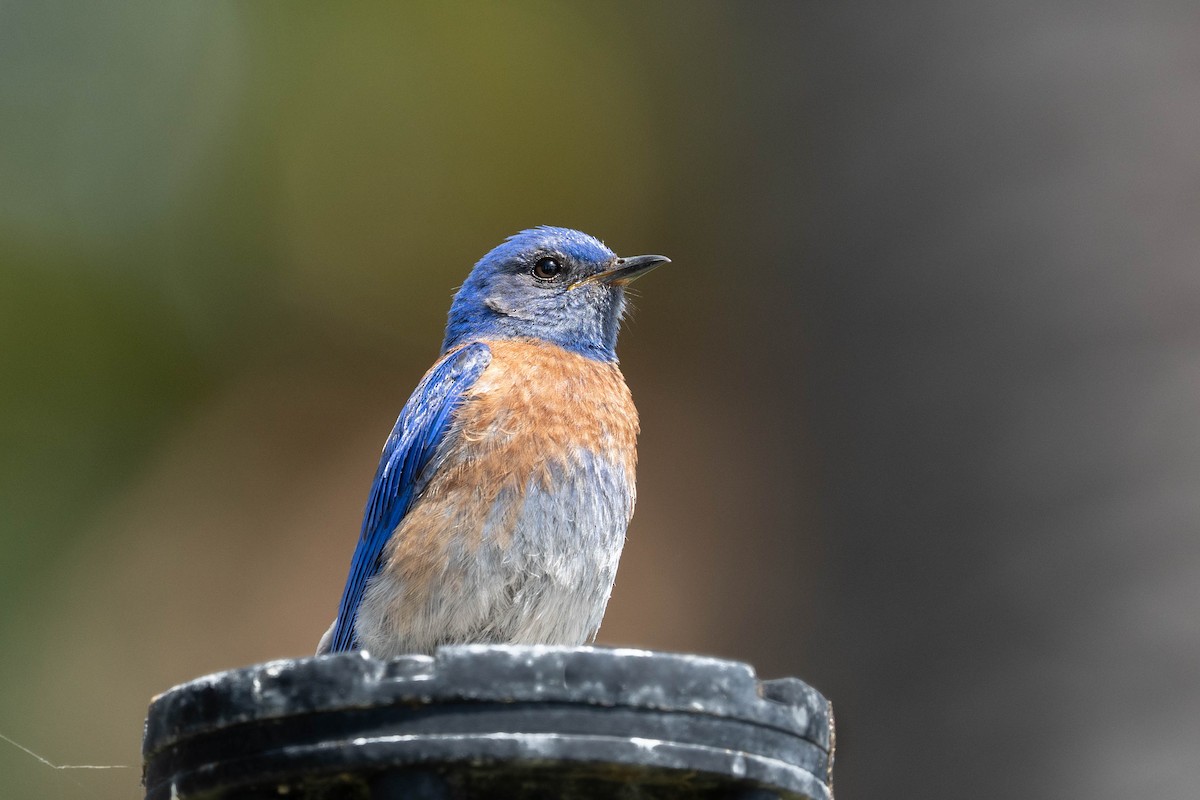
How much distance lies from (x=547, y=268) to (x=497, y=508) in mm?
1677

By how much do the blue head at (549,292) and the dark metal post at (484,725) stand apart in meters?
3.99

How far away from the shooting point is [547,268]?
20.2 feet

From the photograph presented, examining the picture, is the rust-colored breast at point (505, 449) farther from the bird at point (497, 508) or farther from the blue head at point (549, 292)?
the blue head at point (549, 292)

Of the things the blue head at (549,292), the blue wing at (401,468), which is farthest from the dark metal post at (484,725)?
the blue head at (549,292)

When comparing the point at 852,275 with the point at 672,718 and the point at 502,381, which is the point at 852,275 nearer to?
the point at 502,381

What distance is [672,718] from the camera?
6.09 ft

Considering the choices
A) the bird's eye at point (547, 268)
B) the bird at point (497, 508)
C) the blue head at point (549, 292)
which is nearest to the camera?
the bird at point (497, 508)

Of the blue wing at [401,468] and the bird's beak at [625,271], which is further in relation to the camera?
the bird's beak at [625,271]

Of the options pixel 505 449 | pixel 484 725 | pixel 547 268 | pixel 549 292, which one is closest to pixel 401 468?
pixel 505 449

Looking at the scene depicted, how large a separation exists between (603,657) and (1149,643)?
1.96m

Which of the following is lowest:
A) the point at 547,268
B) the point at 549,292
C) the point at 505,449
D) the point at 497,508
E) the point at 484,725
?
the point at 484,725

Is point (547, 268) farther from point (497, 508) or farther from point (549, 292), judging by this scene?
point (497, 508)

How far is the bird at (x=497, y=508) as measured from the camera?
4699mm

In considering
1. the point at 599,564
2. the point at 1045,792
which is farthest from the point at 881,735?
the point at 599,564
